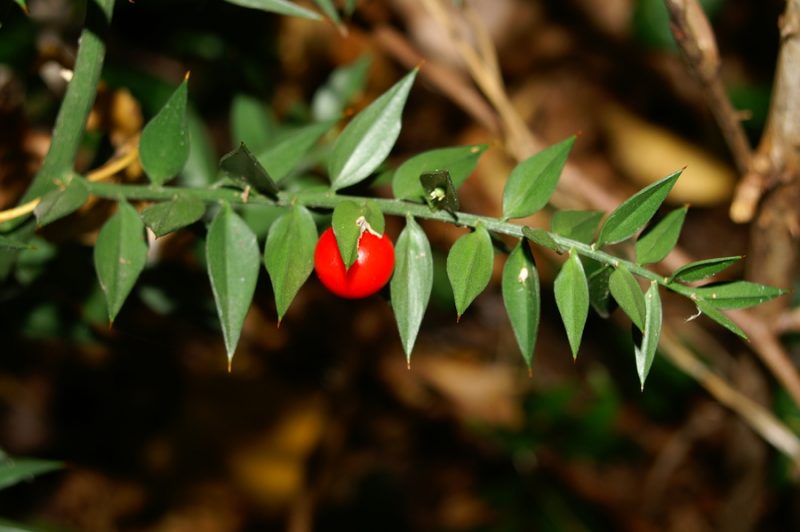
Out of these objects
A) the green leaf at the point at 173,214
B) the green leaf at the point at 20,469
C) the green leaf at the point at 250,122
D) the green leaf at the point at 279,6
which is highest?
the green leaf at the point at 279,6

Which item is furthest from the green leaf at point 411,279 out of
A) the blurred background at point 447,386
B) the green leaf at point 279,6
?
the blurred background at point 447,386

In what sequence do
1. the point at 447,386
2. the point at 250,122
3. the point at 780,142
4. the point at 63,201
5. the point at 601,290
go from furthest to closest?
the point at 447,386 → the point at 250,122 → the point at 780,142 → the point at 63,201 → the point at 601,290

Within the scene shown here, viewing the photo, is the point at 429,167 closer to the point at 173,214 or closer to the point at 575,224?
the point at 575,224

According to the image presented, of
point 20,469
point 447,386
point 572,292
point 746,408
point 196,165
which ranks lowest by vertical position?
point 447,386

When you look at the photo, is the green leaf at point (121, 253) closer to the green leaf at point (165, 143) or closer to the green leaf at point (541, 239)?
the green leaf at point (165, 143)

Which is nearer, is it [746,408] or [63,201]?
[63,201]

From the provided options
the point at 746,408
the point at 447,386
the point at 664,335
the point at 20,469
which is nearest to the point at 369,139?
the point at 20,469

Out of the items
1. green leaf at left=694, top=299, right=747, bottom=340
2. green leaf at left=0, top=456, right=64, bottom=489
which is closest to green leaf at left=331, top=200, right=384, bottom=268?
green leaf at left=694, top=299, right=747, bottom=340
